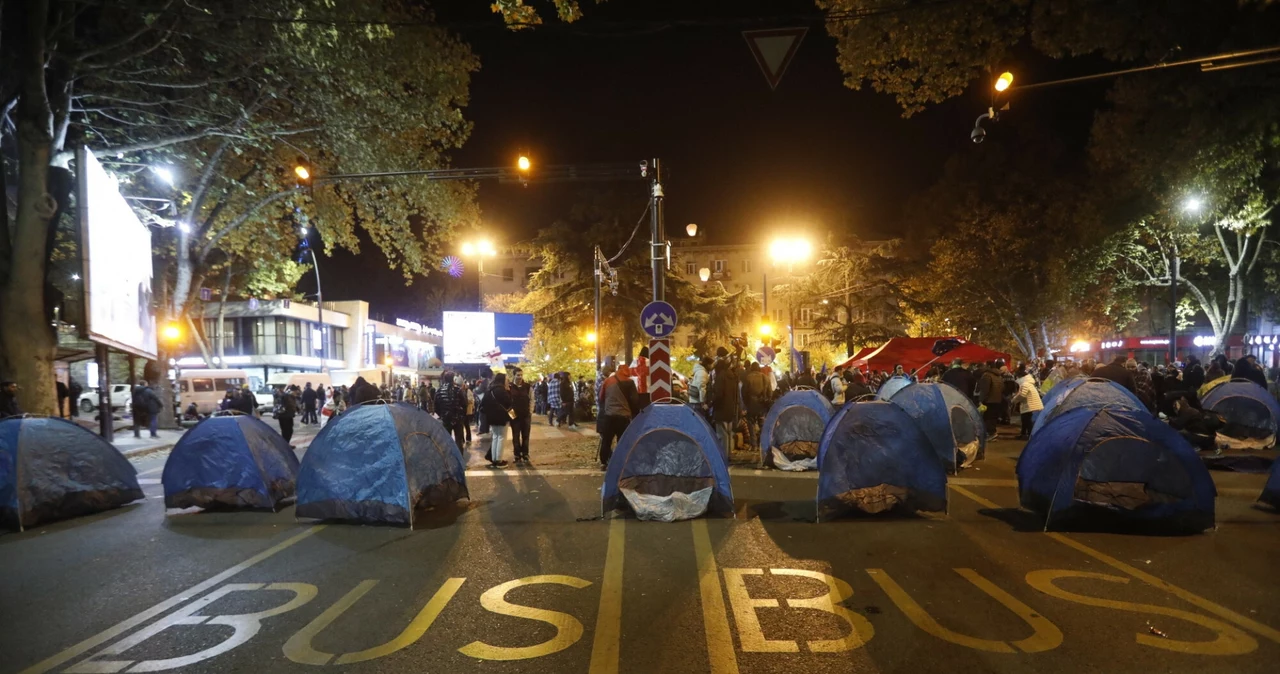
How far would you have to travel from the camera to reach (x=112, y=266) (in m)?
13.8

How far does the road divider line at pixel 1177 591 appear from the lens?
4738mm

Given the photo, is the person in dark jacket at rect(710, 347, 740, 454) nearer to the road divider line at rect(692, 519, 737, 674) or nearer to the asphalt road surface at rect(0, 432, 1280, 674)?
the asphalt road surface at rect(0, 432, 1280, 674)

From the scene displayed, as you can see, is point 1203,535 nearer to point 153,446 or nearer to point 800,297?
point 153,446

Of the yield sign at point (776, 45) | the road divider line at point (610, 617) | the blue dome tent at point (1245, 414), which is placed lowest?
the road divider line at point (610, 617)

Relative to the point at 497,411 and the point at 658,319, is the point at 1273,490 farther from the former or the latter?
the point at 497,411

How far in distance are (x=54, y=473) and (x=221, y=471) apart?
187cm

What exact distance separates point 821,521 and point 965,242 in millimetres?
27647

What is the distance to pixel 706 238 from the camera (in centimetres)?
6050

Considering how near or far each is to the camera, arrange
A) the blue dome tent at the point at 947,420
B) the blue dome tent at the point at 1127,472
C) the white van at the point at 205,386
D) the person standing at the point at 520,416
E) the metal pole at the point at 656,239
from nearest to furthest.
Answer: the blue dome tent at the point at 1127,472 → the blue dome tent at the point at 947,420 → the person standing at the point at 520,416 → the metal pole at the point at 656,239 → the white van at the point at 205,386

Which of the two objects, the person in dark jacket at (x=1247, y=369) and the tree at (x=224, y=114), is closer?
the tree at (x=224, y=114)

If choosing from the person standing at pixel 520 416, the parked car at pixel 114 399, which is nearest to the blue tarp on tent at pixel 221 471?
the person standing at pixel 520 416

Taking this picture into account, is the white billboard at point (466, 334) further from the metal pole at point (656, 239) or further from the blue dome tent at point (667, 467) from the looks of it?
the blue dome tent at point (667, 467)

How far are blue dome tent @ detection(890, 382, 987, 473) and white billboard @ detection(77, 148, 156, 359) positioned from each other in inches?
555

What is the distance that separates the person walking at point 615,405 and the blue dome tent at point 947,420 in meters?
4.39
